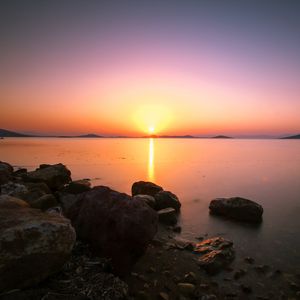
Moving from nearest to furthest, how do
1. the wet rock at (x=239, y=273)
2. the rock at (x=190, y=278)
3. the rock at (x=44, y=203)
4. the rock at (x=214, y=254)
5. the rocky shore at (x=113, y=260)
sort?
1. the rocky shore at (x=113, y=260)
2. the rock at (x=190, y=278)
3. the wet rock at (x=239, y=273)
4. the rock at (x=214, y=254)
5. the rock at (x=44, y=203)

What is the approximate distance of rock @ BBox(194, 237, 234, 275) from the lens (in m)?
9.09

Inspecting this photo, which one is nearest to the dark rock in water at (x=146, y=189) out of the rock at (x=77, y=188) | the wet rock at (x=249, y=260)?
the rock at (x=77, y=188)

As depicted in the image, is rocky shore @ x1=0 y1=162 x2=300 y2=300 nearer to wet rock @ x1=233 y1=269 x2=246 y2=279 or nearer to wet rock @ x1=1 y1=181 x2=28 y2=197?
wet rock @ x1=233 y1=269 x2=246 y2=279

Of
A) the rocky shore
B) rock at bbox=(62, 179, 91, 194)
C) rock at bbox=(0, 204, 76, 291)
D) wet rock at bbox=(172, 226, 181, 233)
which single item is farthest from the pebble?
rock at bbox=(62, 179, 91, 194)

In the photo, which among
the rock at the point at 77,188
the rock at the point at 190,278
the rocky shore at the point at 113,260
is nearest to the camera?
the rocky shore at the point at 113,260

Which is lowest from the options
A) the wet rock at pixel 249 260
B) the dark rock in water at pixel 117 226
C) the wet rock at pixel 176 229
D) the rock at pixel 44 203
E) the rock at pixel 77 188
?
the wet rock at pixel 176 229

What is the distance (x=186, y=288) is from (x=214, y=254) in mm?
2811

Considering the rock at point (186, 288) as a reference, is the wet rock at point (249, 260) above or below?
below

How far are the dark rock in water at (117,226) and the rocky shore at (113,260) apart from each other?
0.09ft

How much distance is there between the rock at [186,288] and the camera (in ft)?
24.3

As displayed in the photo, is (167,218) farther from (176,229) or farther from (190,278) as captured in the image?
(190,278)

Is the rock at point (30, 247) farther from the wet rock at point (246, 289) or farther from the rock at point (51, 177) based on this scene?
the rock at point (51, 177)

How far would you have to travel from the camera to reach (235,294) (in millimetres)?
7672

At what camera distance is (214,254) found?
393 inches
